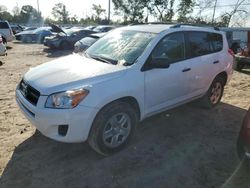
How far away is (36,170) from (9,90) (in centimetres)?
416

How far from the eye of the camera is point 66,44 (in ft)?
59.4

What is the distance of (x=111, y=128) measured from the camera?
3918 millimetres

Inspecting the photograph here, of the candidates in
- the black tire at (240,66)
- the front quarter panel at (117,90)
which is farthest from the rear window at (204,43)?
the black tire at (240,66)

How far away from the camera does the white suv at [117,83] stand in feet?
11.5

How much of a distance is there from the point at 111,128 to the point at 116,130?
0.10m

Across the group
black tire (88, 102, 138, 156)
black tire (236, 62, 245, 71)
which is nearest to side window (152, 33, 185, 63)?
black tire (88, 102, 138, 156)

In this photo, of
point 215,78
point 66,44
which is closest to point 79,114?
point 215,78

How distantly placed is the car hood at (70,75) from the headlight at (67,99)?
0.25ft

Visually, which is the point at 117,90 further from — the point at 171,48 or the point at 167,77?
the point at 171,48

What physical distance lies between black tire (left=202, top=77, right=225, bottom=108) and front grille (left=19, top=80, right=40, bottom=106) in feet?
11.4

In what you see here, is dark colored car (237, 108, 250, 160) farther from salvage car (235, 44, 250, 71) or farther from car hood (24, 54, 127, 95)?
salvage car (235, 44, 250, 71)

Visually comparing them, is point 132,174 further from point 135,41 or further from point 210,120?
point 210,120

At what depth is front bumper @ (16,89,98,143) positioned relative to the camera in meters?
3.44

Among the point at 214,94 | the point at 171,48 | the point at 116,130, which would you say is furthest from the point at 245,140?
the point at 214,94
